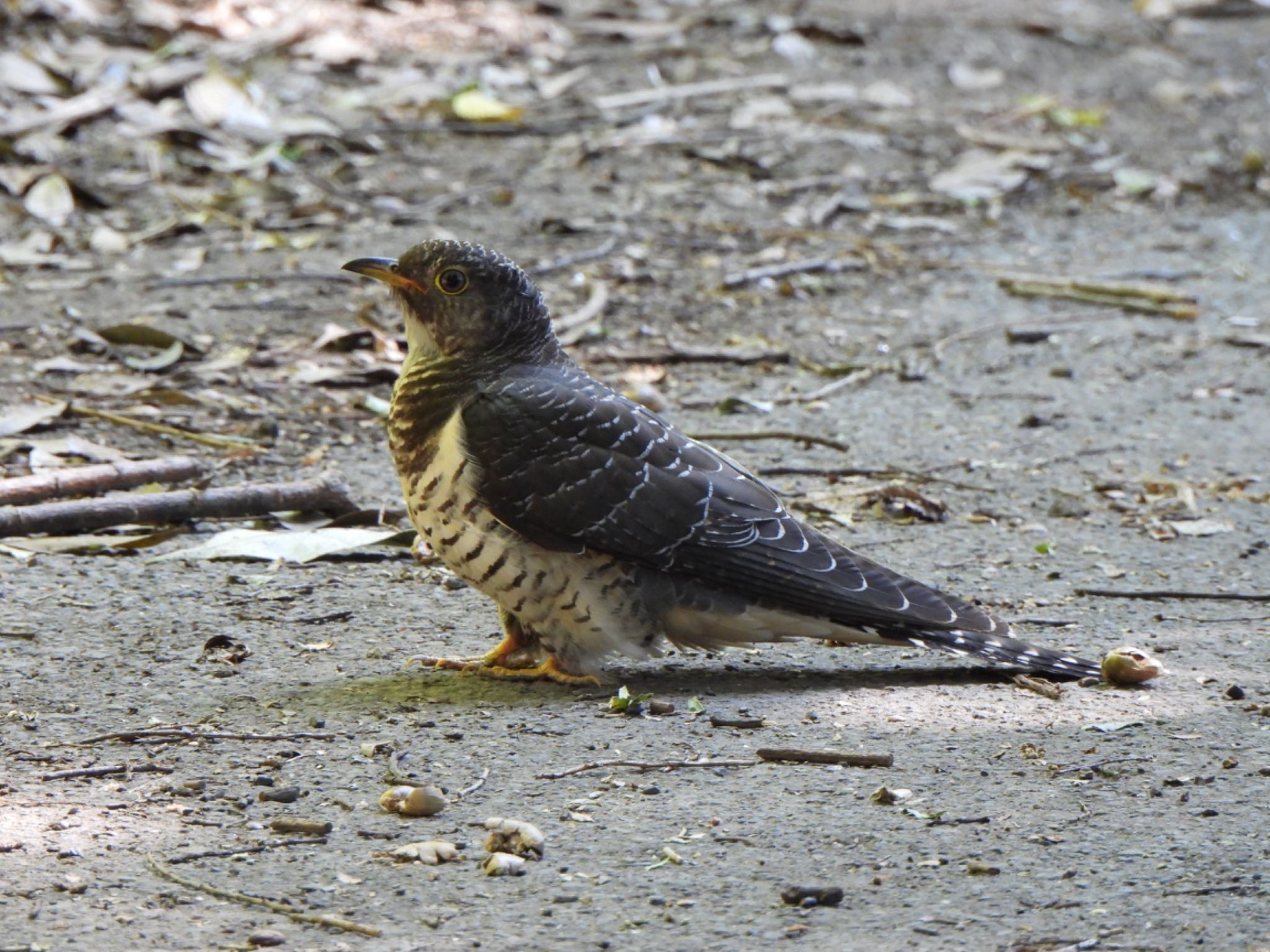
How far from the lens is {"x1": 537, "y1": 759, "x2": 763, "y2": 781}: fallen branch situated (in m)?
3.80

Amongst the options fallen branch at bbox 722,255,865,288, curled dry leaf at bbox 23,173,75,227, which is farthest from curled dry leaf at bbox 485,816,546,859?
curled dry leaf at bbox 23,173,75,227

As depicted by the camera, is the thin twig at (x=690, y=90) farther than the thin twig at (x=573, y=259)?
Yes

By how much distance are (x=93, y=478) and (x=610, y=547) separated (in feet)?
6.67

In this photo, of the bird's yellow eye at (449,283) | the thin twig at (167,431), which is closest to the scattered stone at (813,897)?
the bird's yellow eye at (449,283)

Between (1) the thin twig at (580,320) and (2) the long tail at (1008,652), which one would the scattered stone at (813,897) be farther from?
(1) the thin twig at (580,320)

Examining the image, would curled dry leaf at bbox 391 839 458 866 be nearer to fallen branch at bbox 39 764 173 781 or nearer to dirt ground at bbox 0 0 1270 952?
dirt ground at bbox 0 0 1270 952

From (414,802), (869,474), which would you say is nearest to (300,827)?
(414,802)

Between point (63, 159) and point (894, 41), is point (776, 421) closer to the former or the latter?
point (63, 159)

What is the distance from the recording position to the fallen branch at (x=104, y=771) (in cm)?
361

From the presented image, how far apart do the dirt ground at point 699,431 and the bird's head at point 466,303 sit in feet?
2.73

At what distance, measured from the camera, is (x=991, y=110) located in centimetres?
1198

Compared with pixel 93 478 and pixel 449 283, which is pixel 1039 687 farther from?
pixel 93 478

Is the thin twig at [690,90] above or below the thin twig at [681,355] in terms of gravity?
above

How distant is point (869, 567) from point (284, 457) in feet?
8.65
